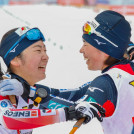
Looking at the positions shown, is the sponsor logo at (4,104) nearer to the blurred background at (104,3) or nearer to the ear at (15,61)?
the ear at (15,61)

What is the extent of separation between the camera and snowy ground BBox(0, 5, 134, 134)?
4812mm

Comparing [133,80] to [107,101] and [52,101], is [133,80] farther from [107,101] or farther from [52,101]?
[52,101]

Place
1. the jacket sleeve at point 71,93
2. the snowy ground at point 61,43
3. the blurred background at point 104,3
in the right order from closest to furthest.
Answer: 1. the jacket sleeve at point 71,93
2. the snowy ground at point 61,43
3. the blurred background at point 104,3

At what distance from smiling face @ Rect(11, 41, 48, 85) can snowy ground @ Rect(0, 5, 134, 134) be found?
164cm

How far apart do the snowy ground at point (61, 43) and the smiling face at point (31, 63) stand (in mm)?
1641

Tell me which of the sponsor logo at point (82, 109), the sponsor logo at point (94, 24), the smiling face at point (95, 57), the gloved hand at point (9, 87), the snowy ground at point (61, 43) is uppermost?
the sponsor logo at point (94, 24)

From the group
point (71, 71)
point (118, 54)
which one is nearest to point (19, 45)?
point (118, 54)

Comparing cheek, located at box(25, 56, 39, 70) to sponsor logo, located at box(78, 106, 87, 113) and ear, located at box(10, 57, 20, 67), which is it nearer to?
ear, located at box(10, 57, 20, 67)

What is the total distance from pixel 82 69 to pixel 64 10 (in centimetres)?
758

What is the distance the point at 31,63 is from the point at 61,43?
256 inches

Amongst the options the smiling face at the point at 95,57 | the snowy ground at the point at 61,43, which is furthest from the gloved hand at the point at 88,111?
the snowy ground at the point at 61,43

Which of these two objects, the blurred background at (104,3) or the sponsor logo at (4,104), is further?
the blurred background at (104,3)

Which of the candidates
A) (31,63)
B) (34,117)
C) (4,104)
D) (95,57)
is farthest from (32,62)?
(34,117)

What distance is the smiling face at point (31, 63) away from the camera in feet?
10.4
